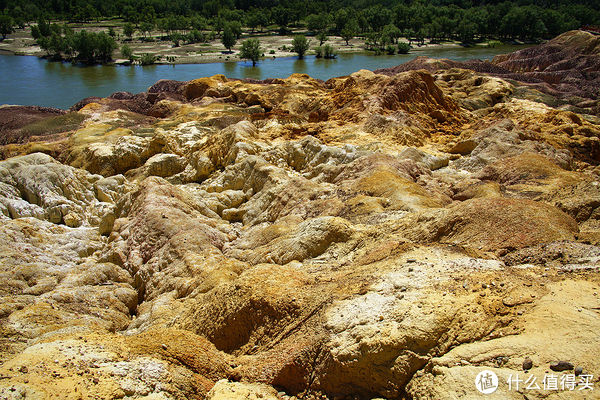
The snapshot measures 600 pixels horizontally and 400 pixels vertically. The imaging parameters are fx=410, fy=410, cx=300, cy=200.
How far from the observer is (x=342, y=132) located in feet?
74.3

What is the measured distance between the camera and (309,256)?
1000 cm

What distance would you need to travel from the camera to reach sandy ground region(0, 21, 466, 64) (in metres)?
73.5

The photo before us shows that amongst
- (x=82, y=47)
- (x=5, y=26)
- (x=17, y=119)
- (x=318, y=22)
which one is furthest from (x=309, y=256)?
(x=5, y=26)

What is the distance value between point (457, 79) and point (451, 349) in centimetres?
3568

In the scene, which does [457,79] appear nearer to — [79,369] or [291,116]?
[291,116]

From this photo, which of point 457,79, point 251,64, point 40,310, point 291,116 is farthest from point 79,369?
point 251,64

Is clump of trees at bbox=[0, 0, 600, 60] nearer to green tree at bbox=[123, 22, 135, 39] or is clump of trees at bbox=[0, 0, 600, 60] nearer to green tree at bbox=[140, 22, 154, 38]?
green tree at bbox=[140, 22, 154, 38]

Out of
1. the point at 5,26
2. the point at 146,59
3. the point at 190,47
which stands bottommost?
the point at 146,59

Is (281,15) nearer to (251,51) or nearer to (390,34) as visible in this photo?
(390,34)

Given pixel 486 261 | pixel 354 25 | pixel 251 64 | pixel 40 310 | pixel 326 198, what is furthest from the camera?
pixel 354 25

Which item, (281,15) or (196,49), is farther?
(281,15)

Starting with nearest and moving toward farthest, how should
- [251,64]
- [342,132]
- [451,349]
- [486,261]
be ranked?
1. [451,349]
2. [486,261]
3. [342,132]
4. [251,64]

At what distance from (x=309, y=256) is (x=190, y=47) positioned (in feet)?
269

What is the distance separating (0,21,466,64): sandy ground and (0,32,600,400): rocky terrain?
51.7 metres
